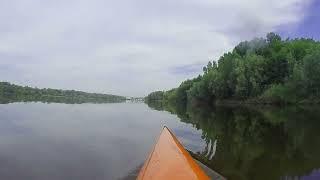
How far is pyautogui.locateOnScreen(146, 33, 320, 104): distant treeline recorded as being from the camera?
270 feet

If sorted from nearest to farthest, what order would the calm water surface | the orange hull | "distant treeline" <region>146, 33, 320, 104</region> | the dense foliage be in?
the orange hull < the dense foliage < the calm water surface < "distant treeline" <region>146, 33, 320, 104</region>

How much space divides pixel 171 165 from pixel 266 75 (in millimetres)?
Result: 88791

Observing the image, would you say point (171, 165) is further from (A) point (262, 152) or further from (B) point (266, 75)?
(B) point (266, 75)

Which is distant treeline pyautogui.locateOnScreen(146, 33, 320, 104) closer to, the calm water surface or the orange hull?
the calm water surface

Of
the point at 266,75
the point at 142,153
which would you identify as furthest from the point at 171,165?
the point at 266,75

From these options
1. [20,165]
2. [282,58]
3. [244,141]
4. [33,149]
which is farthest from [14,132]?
[282,58]

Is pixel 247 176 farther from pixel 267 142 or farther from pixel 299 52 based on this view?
pixel 299 52

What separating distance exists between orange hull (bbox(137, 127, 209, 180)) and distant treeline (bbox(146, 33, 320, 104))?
232ft

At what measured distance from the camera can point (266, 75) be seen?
320ft

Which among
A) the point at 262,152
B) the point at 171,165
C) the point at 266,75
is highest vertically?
the point at 266,75

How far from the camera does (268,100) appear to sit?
307 ft

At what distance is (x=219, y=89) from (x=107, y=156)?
290 ft

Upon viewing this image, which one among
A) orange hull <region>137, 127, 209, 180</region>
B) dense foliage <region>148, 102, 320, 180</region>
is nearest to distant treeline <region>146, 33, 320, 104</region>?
dense foliage <region>148, 102, 320, 180</region>

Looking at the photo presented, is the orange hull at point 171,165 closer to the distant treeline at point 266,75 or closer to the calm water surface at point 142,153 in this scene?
the calm water surface at point 142,153
